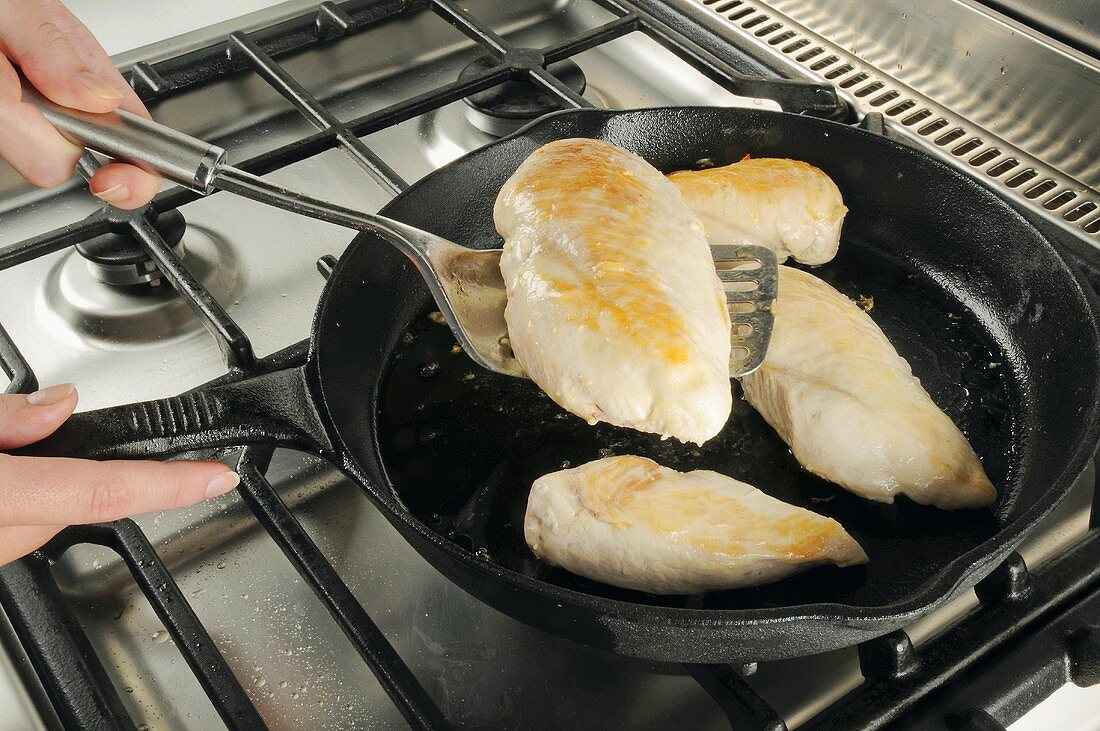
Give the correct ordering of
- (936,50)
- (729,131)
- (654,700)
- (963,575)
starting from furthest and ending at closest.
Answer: (936,50) → (729,131) → (654,700) → (963,575)

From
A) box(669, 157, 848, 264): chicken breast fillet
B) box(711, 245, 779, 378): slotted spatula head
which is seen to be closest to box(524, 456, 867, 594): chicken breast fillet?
box(711, 245, 779, 378): slotted spatula head

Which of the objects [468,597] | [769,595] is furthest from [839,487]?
[468,597]

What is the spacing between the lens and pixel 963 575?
2.36 feet

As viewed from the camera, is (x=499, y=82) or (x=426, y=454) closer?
(x=426, y=454)

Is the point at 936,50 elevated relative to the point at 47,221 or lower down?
elevated

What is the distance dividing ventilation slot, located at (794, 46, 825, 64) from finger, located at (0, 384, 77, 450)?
1.16 metres

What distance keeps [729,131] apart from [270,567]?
77 cm

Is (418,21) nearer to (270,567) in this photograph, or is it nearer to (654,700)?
(270,567)

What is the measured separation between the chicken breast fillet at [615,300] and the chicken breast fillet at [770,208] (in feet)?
0.53

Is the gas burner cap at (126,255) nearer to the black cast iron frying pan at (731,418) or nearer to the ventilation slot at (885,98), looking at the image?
the black cast iron frying pan at (731,418)

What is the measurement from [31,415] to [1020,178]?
1189 millimetres

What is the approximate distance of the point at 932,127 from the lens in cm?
140

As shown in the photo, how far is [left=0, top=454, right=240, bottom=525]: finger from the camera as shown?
730 mm

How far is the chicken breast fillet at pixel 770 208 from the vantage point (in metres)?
1.14
